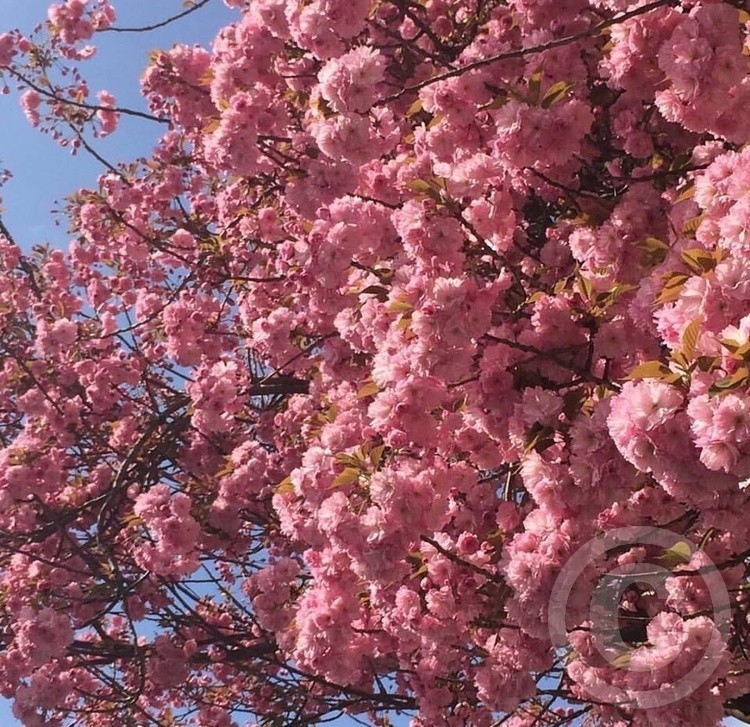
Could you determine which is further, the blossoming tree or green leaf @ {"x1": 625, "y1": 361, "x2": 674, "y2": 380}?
the blossoming tree

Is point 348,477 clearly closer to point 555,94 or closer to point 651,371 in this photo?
point 651,371

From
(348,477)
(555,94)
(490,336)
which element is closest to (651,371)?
(490,336)

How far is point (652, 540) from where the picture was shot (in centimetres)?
307

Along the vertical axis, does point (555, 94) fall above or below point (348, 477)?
above

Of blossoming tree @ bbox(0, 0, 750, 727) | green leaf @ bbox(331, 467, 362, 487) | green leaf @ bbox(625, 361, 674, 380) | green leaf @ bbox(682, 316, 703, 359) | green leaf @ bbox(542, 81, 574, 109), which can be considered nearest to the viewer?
green leaf @ bbox(682, 316, 703, 359)

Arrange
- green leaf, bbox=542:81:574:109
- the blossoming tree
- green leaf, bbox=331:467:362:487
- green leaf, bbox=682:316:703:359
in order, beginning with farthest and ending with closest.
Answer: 1. green leaf, bbox=331:467:362:487
2. green leaf, bbox=542:81:574:109
3. the blossoming tree
4. green leaf, bbox=682:316:703:359

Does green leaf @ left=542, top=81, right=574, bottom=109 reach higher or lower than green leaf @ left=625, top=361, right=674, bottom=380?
higher

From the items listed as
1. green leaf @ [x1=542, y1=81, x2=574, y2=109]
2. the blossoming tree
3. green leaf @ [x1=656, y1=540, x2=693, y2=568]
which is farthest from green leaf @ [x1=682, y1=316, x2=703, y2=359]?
green leaf @ [x1=542, y1=81, x2=574, y2=109]

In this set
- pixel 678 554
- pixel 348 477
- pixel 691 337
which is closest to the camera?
pixel 691 337

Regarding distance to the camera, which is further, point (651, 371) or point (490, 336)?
point (490, 336)

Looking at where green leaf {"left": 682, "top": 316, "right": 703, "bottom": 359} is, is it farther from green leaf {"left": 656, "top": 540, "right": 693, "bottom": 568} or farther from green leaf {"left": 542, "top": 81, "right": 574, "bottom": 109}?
green leaf {"left": 542, "top": 81, "right": 574, "bottom": 109}

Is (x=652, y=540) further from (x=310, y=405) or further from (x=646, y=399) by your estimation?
(x=310, y=405)

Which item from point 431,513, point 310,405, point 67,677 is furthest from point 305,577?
point 431,513

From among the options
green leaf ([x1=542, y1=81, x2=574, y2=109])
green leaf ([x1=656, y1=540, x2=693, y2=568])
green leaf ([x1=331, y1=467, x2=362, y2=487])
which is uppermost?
green leaf ([x1=542, y1=81, x2=574, y2=109])
